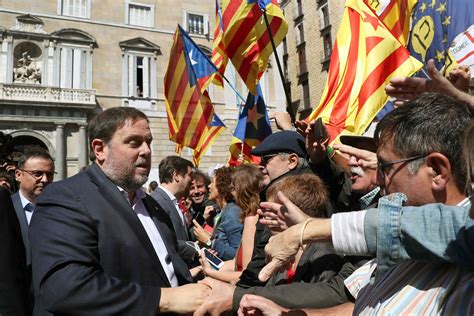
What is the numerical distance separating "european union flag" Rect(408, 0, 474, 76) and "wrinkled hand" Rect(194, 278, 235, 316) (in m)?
3.56

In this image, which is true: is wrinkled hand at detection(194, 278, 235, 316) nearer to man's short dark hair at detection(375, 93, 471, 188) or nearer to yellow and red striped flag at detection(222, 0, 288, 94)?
man's short dark hair at detection(375, 93, 471, 188)

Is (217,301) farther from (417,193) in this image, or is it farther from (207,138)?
(207,138)

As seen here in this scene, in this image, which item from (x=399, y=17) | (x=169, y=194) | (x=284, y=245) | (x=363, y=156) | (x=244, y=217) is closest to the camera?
(x=284, y=245)

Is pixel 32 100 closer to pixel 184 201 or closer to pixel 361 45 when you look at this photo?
pixel 184 201

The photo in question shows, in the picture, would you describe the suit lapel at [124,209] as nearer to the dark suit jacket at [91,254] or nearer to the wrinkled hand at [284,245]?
the dark suit jacket at [91,254]

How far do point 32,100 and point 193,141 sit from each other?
13171mm

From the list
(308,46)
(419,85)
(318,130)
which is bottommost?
(318,130)

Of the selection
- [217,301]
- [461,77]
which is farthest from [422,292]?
[461,77]

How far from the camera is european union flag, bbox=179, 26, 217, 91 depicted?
26.6 ft

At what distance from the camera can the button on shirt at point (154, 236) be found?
2.36 metres

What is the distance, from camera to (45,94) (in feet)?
61.3

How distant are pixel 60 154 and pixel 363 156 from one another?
1842 cm

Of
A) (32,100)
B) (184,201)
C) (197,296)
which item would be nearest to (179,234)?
(197,296)

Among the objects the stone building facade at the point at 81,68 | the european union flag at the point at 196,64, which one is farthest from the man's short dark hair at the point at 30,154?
the stone building facade at the point at 81,68
